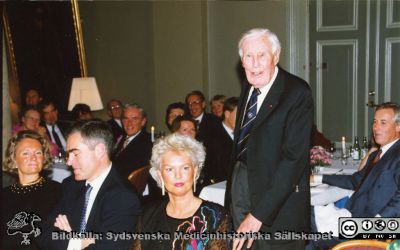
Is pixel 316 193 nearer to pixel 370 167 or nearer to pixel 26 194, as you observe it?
pixel 370 167

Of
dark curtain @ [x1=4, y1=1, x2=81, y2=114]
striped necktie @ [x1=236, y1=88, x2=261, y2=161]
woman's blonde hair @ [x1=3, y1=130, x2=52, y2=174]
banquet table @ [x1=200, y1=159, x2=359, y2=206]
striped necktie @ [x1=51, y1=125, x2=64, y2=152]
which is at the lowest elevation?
banquet table @ [x1=200, y1=159, x2=359, y2=206]

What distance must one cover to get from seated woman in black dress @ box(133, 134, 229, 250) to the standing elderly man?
0.44 ft

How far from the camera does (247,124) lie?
7.55 feet

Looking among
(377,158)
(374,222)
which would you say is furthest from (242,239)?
(377,158)

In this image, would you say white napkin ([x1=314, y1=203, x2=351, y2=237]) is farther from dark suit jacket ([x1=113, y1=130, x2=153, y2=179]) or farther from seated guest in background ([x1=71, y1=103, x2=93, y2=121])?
seated guest in background ([x1=71, y1=103, x2=93, y2=121])

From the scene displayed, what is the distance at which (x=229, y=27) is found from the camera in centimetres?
761

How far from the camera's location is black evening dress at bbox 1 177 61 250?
279 centimetres

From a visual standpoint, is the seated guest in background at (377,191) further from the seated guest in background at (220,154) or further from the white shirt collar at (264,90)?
the seated guest in background at (220,154)

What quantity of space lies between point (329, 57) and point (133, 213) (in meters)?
5.20

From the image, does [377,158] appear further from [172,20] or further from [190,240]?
[172,20]

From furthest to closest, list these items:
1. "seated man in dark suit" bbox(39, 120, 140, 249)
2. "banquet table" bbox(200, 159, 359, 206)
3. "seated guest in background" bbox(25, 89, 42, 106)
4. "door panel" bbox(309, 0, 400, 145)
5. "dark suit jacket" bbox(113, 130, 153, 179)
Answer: "seated guest in background" bbox(25, 89, 42, 106)
"door panel" bbox(309, 0, 400, 145)
"dark suit jacket" bbox(113, 130, 153, 179)
"banquet table" bbox(200, 159, 359, 206)
"seated man in dark suit" bbox(39, 120, 140, 249)

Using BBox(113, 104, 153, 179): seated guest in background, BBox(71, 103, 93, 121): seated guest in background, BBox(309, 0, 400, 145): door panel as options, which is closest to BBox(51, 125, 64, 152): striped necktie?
BBox(71, 103, 93, 121): seated guest in background

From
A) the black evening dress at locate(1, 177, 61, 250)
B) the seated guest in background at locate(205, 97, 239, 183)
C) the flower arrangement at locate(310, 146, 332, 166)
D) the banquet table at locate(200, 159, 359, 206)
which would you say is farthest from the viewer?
the seated guest in background at locate(205, 97, 239, 183)

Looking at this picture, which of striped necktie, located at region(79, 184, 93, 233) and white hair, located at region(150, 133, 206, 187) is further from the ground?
white hair, located at region(150, 133, 206, 187)
